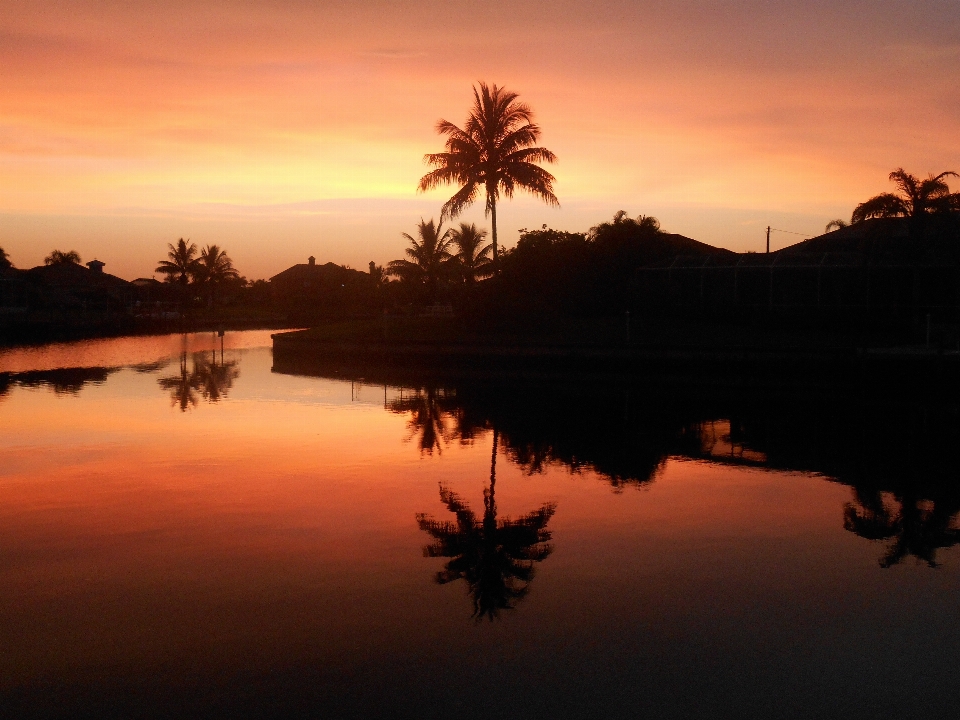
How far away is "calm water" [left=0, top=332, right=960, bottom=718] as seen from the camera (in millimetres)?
5289

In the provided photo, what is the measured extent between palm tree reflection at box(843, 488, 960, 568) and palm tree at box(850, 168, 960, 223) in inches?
866

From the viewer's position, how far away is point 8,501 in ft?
33.3

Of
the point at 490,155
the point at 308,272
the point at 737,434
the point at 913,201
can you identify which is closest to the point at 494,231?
the point at 490,155

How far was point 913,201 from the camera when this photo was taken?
30.0 meters

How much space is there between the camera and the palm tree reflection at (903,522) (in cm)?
825

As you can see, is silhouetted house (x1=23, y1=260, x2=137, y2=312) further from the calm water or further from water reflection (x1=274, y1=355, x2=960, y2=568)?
the calm water

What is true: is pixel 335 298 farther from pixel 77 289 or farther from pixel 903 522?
pixel 903 522

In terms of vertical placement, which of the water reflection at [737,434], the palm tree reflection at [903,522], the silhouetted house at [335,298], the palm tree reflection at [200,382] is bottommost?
the palm tree reflection at [200,382]

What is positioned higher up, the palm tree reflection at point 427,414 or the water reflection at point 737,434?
the water reflection at point 737,434

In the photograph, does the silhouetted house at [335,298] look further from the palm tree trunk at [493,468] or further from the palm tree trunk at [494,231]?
the palm tree trunk at [493,468]

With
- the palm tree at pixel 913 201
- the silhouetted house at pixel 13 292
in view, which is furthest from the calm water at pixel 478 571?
the silhouetted house at pixel 13 292

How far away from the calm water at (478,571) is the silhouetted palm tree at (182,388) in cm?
397

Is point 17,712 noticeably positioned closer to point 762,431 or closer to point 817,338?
point 762,431

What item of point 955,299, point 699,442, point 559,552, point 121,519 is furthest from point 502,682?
point 955,299
